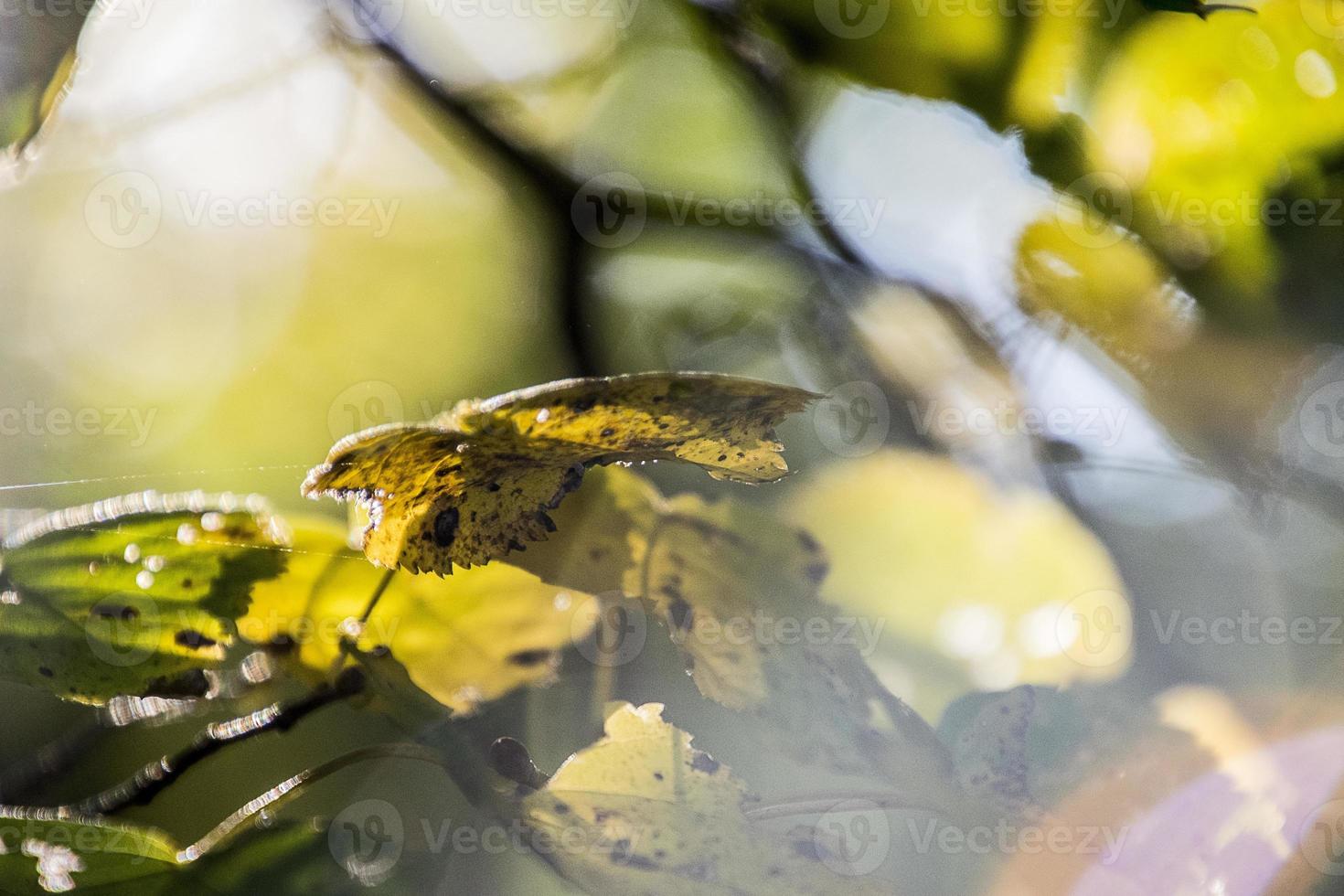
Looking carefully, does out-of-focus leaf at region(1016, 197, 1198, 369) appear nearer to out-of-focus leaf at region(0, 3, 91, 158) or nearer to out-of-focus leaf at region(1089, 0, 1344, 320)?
out-of-focus leaf at region(1089, 0, 1344, 320)

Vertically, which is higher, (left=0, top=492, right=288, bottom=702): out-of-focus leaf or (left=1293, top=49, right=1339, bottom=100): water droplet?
(left=1293, top=49, right=1339, bottom=100): water droplet

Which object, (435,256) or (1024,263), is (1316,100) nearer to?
(1024,263)

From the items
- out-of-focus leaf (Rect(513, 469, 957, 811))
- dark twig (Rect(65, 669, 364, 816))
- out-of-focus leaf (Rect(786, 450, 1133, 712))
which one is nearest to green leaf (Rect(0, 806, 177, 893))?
dark twig (Rect(65, 669, 364, 816))

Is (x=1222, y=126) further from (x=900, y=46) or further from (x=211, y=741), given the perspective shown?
(x=211, y=741)

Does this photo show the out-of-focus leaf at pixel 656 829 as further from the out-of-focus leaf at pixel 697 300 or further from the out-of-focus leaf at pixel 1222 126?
the out-of-focus leaf at pixel 1222 126

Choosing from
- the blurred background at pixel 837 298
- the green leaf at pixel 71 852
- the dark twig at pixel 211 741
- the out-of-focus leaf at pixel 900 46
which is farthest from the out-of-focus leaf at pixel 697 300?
the green leaf at pixel 71 852

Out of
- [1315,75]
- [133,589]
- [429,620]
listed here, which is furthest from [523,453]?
[1315,75]
